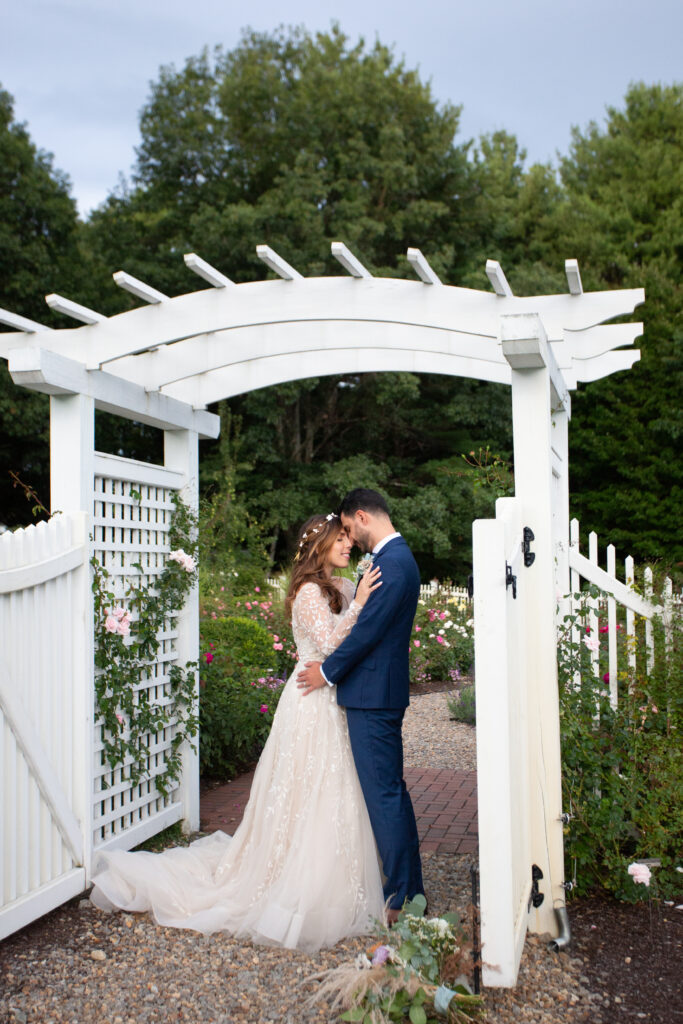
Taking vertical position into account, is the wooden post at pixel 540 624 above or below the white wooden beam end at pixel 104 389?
below

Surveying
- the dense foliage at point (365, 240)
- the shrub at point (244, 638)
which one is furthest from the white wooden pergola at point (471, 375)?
the dense foliage at point (365, 240)

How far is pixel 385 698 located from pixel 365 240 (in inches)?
704

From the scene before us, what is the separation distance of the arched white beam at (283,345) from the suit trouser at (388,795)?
6.16ft

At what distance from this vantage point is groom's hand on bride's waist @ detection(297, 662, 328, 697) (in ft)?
11.9

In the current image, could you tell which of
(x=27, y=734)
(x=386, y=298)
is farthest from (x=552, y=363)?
(x=27, y=734)

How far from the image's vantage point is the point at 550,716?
3.36 meters

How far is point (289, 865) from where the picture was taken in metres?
3.42

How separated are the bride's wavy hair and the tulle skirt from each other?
433 millimetres

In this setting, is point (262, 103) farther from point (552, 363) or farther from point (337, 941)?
point (337, 941)

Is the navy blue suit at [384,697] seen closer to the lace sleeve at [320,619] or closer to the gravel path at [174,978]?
the lace sleeve at [320,619]

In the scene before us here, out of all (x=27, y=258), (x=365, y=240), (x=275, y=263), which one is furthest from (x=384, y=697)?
(x=365, y=240)

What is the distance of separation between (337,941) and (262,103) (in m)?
22.2

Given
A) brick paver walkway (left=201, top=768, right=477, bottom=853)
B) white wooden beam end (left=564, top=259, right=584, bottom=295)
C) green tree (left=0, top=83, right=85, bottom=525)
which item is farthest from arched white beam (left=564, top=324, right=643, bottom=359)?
green tree (left=0, top=83, right=85, bottom=525)

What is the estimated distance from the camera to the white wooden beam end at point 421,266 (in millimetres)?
3198
